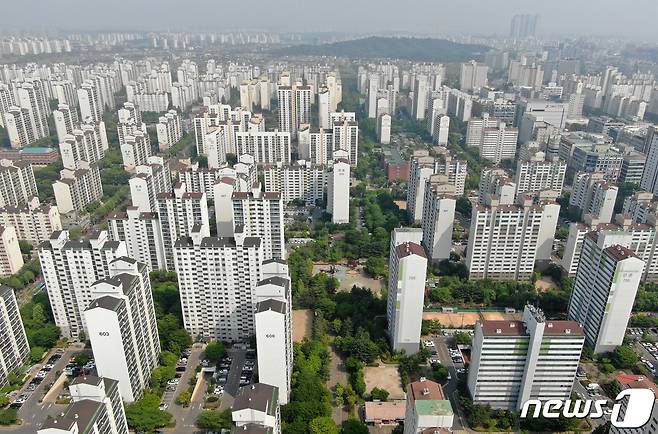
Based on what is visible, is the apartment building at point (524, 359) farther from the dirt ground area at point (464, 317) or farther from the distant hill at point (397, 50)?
the distant hill at point (397, 50)

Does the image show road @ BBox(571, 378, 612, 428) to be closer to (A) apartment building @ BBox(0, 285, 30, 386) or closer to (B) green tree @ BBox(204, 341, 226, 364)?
(B) green tree @ BBox(204, 341, 226, 364)

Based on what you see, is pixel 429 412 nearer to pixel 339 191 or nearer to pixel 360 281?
pixel 360 281

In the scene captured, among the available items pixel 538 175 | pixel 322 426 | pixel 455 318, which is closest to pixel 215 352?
pixel 322 426

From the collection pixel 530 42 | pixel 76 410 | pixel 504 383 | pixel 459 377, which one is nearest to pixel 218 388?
pixel 76 410

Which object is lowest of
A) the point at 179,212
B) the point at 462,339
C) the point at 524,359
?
the point at 462,339

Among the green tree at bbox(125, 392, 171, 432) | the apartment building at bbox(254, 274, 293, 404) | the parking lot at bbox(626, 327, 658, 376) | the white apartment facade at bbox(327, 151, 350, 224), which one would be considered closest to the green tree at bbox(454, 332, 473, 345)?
the parking lot at bbox(626, 327, 658, 376)
